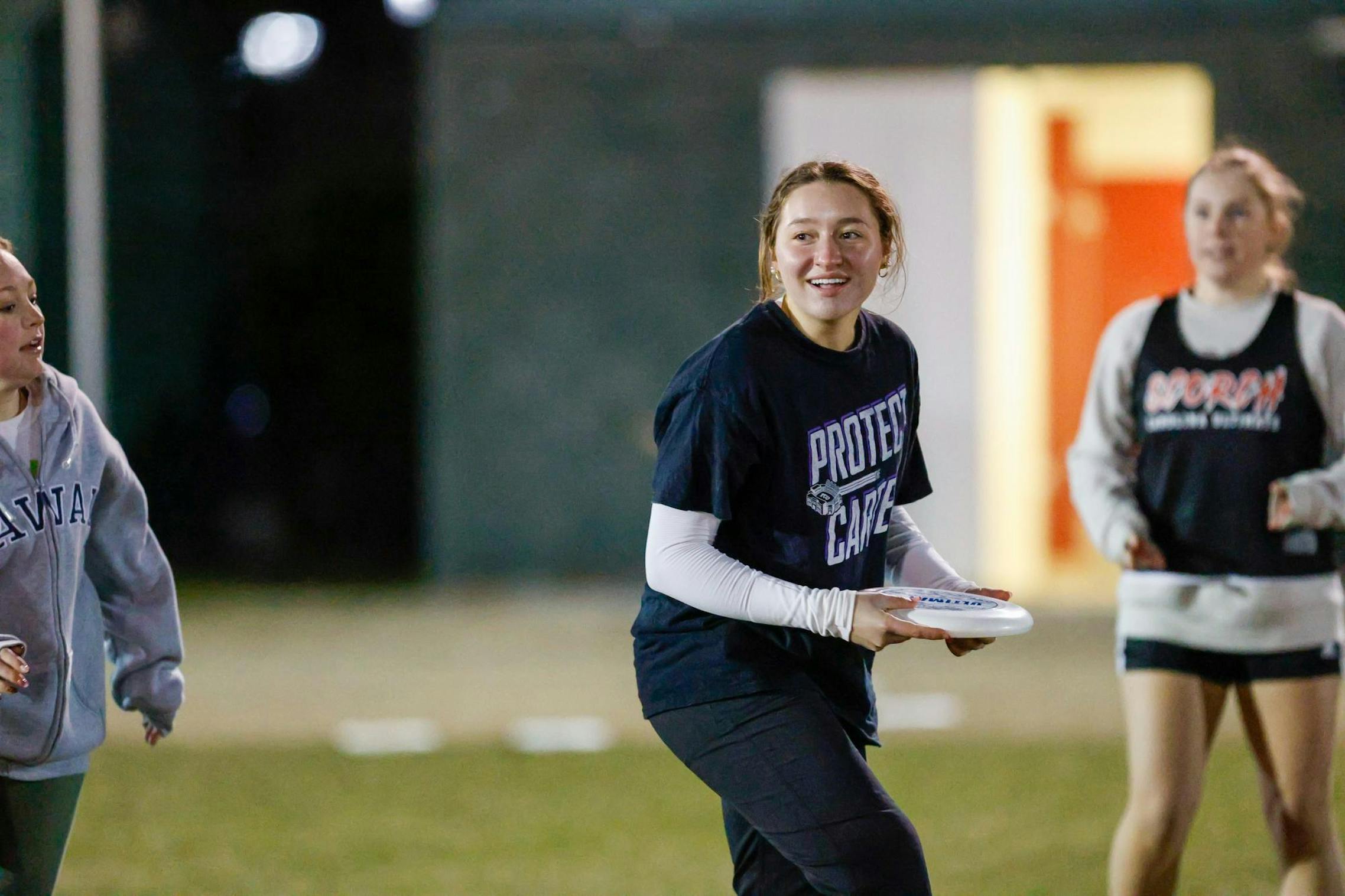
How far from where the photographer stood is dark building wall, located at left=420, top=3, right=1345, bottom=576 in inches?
470

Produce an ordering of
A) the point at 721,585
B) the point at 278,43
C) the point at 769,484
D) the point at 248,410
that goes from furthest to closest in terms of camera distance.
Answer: the point at 248,410 → the point at 278,43 → the point at 769,484 → the point at 721,585

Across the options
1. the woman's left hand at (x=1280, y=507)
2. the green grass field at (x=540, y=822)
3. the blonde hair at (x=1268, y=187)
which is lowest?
the green grass field at (x=540, y=822)

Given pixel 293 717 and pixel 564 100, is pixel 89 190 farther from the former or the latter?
pixel 564 100

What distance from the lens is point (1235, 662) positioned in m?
3.82

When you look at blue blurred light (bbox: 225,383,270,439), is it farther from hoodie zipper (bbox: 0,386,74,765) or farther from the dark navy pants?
the dark navy pants

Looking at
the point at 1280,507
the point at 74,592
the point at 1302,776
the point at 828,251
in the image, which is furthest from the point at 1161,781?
the point at 74,592

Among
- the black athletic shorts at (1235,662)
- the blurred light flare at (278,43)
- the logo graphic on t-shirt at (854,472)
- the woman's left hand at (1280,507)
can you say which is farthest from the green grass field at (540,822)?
the blurred light flare at (278,43)

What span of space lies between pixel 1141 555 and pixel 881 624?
4.53ft

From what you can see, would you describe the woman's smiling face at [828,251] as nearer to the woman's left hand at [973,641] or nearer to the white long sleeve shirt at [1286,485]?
the woman's left hand at [973,641]

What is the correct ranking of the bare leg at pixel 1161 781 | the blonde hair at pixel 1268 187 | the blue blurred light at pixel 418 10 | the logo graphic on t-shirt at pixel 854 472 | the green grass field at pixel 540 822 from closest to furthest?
1. the logo graphic on t-shirt at pixel 854 472
2. the bare leg at pixel 1161 781
3. the blonde hair at pixel 1268 187
4. the green grass field at pixel 540 822
5. the blue blurred light at pixel 418 10

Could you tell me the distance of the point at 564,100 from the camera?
12000mm

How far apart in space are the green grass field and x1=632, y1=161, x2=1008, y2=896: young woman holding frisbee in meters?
2.12

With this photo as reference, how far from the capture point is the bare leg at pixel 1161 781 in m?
3.71

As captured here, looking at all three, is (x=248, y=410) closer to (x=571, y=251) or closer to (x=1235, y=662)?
(x=571, y=251)
